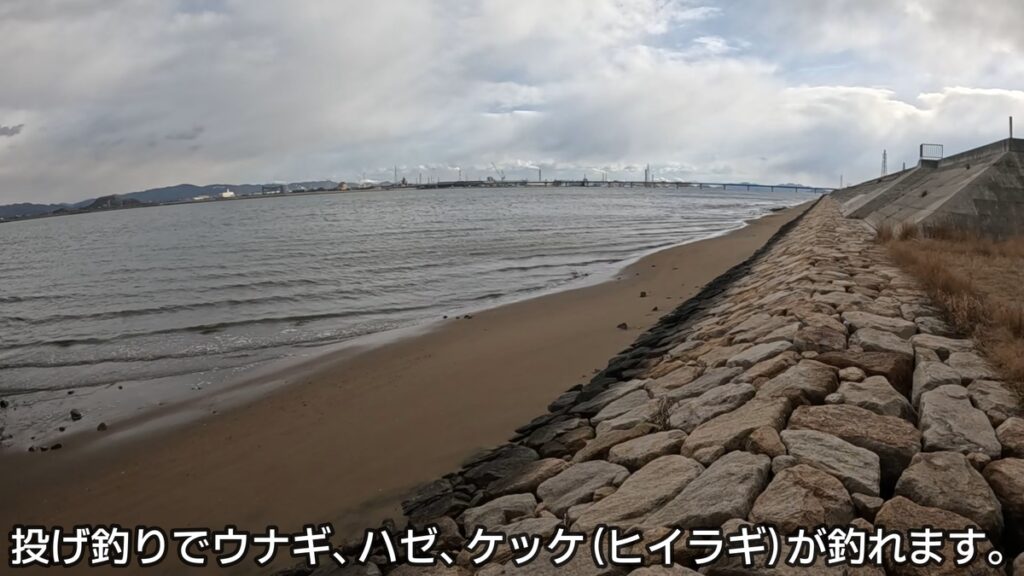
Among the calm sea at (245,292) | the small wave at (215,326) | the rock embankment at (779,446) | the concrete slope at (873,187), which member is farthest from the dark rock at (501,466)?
the concrete slope at (873,187)

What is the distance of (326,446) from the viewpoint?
5.70 meters

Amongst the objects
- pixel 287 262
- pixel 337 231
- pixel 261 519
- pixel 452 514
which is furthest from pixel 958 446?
pixel 337 231

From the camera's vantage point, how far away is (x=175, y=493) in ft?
16.5

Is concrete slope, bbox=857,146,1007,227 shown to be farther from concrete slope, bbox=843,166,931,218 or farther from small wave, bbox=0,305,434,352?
small wave, bbox=0,305,434,352

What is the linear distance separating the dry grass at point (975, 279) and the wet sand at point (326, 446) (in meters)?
3.87

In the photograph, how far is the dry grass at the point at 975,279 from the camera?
16.7 feet

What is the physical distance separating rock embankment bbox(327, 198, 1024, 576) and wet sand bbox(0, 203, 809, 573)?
0.63m

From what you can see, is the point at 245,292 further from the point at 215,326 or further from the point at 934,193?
the point at 934,193

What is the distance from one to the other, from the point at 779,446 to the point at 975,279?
7254 mm

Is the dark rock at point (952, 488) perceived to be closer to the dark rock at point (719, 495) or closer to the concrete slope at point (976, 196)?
the dark rock at point (719, 495)

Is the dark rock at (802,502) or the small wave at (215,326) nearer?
the dark rock at (802,502)

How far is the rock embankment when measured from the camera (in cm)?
279

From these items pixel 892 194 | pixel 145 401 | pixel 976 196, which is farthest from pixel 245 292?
pixel 892 194

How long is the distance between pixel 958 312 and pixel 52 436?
385 inches
